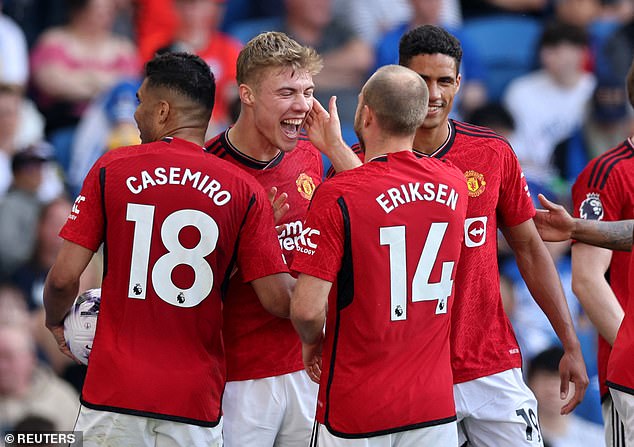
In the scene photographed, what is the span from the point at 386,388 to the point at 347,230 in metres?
0.64

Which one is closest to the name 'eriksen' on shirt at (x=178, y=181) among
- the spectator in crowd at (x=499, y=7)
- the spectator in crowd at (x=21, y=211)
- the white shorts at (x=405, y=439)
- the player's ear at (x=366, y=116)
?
the player's ear at (x=366, y=116)

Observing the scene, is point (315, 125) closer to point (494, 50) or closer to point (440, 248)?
point (440, 248)

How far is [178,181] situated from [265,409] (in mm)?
1199

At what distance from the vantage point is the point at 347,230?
4082mm

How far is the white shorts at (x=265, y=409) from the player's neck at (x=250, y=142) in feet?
3.44

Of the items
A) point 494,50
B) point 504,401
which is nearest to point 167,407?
point 504,401

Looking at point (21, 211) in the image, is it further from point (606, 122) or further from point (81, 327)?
point (606, 122)

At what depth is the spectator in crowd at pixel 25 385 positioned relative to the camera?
8.03 metres

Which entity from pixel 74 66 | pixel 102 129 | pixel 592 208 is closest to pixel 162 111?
pixel 592 208

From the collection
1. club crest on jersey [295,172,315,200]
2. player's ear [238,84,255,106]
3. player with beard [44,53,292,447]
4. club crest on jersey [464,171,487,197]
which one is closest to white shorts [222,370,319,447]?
player with beard [44,53,292,447]

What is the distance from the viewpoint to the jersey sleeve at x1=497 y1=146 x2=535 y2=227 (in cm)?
488

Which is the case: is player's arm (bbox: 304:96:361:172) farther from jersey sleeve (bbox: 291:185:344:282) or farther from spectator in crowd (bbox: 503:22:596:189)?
spectator in crowd (bbox: 503:22:596:189)

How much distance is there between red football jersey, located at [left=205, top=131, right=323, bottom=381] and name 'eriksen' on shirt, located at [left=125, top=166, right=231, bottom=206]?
0.52 meters

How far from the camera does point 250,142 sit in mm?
4879
